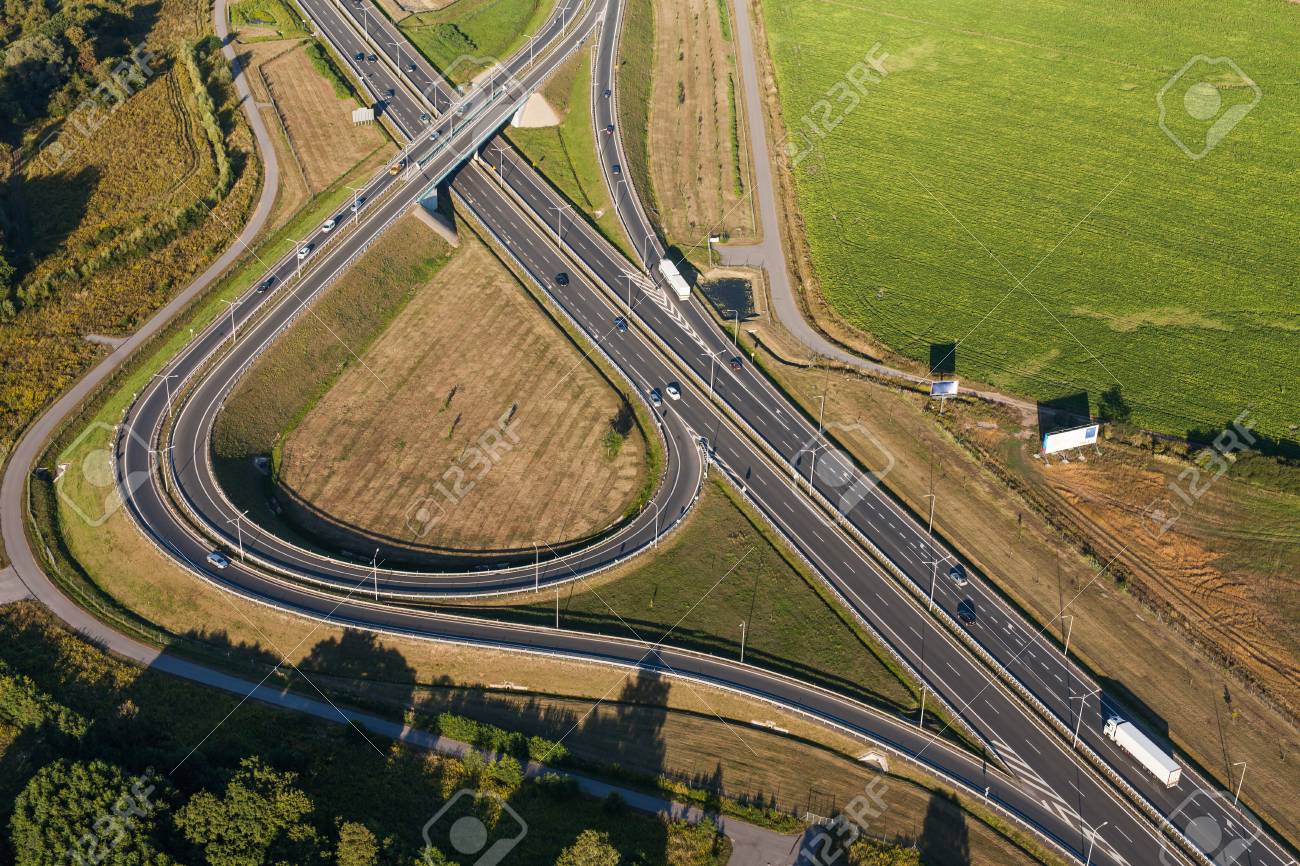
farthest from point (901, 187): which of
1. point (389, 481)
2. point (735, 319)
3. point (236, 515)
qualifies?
point (236, 515)

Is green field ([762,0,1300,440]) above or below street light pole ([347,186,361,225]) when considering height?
above

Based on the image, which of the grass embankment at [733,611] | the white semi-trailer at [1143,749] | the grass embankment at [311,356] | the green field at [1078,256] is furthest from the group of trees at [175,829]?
the green field at [1078,256]

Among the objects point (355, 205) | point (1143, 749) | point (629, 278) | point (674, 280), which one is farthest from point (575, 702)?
point (355, 205)

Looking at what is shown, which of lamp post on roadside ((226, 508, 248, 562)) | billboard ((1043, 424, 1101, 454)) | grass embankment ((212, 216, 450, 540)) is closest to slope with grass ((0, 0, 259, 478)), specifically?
grass embankment ((212, 216, 450, 540))

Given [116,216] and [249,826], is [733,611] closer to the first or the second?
[249,826]

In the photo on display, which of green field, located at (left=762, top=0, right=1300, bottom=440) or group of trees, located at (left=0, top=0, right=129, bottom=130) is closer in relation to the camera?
green field, located at (left=762, top=0, right=1300, bottom=440)

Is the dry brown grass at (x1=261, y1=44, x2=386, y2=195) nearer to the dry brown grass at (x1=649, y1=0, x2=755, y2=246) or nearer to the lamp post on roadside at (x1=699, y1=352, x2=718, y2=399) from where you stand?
the dry brown grass at (x1=649, y1=0, x2=755, y2=246)

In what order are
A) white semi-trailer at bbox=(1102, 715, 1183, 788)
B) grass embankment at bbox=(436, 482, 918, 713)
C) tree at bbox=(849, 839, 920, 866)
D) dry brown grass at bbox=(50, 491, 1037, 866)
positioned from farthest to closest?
grass embankment at bbox=(436, 482, 918, 713) → dry brown grass at bbox=(50, 491, 1037, 866) → white semi-trailer at bbox=(1102, 715, 1183, 788) → tree at bbox=(849, 839, 920, 866)
